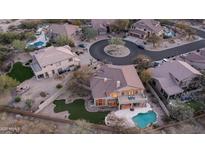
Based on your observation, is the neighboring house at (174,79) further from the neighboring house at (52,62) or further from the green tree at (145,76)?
the neighboring house at (52,62)

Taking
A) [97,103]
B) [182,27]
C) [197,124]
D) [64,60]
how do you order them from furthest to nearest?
[182,27] → [64,60] → [97,103] → [197,124]

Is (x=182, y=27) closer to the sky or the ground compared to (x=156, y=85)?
closer to the sky

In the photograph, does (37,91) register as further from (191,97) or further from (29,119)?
(191,97)

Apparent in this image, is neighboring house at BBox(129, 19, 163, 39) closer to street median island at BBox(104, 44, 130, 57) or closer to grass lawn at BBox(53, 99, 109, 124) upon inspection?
street median island at BBox(104, 44, 130, 57)

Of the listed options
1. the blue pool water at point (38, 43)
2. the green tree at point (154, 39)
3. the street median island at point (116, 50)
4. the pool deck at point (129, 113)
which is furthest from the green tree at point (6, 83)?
the green tree at point (154, 39)

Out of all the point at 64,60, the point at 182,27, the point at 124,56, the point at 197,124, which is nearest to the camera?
the point at 197,124

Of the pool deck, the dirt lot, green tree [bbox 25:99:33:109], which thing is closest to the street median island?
the pool deck

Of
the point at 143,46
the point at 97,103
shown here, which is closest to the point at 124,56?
the point at 143,46

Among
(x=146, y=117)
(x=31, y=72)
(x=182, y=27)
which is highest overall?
(x=182, y=27)
